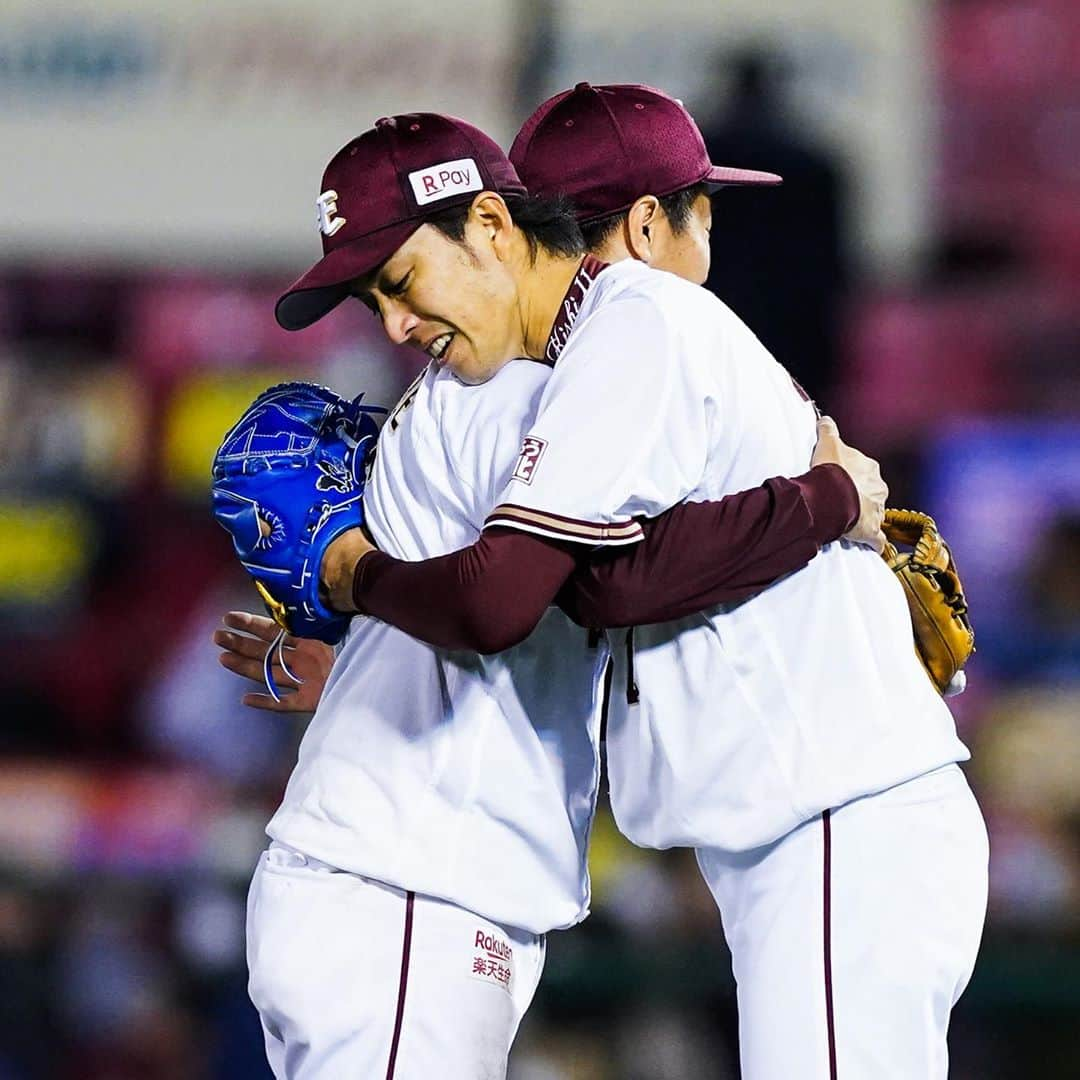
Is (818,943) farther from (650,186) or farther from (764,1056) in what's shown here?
(650,186)

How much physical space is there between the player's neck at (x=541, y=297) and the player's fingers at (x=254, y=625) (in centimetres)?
49

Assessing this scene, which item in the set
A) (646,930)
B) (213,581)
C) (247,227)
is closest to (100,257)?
(247,227)

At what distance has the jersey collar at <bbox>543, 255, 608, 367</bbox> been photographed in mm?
2002

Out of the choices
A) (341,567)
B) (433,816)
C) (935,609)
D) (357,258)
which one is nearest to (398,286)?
(357,258)

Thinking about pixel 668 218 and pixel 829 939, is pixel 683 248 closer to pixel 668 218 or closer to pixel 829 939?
pixel 668 218

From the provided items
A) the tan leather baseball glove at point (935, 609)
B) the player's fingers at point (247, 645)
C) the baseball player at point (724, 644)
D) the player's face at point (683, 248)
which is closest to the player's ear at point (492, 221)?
the baseball player at point (724, 644)

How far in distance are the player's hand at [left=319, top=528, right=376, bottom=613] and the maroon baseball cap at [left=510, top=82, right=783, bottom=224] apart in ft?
1.40

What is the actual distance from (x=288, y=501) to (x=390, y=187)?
1.07ft

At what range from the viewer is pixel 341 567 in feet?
6.61

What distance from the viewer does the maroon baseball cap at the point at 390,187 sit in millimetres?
1970

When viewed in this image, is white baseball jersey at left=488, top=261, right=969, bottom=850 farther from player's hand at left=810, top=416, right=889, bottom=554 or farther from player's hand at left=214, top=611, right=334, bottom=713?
player's hand at left=214, top=611, right=334, bottom=713

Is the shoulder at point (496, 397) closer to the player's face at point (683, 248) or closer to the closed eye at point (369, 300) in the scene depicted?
the closed eye at point (369, 300)

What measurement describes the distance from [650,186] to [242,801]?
2764 mm

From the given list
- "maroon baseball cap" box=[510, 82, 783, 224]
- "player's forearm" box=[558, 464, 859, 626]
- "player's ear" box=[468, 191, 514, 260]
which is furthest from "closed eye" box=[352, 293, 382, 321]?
"player's forearm" box=[558, 464, 859, 626]
